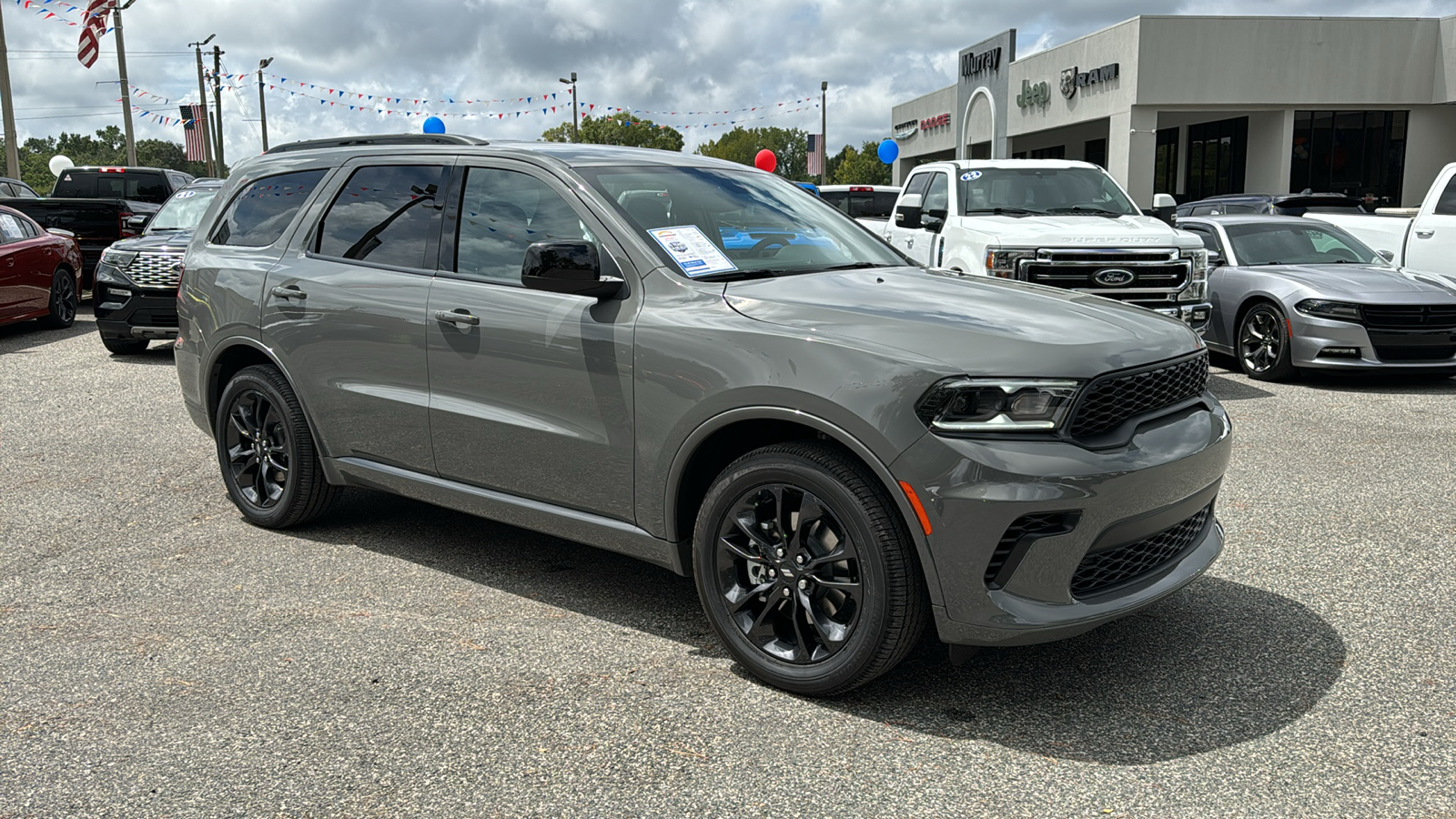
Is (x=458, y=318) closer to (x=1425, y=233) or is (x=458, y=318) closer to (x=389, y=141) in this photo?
(x=389, y=141)

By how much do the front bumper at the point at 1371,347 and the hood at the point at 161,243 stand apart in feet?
34.2

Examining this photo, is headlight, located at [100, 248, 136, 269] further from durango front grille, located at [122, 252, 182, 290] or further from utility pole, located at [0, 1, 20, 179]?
utility pole, located at [0, 1, 20, 179]

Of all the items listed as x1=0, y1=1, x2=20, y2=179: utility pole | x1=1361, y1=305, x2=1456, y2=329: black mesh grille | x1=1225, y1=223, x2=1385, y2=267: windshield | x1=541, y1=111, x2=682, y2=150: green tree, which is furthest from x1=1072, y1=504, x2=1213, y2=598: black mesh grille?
x1=541, y1=111, x2=682, y2=150: green tree

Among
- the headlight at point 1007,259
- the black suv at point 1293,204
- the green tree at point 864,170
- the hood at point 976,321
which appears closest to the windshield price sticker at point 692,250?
the hood at point 976,321

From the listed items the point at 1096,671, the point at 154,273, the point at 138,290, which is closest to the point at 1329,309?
the point at 1096,671

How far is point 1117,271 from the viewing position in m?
9.41

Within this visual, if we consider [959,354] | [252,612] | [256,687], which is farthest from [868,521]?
[252,612]

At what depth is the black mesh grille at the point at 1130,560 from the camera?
3443 millimetres

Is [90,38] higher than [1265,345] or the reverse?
higher

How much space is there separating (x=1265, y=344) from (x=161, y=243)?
1078 centimetres

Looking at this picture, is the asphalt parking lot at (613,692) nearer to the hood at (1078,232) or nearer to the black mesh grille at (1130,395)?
the black mesh grille at (1130,395)

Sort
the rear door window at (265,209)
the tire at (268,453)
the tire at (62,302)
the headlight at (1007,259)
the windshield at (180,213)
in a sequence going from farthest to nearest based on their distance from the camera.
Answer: the tire at (62,302) < the windshield at (180,213) < the headlight at (1007,259) < the rear door window at (265,209) < the tire at (268,453)

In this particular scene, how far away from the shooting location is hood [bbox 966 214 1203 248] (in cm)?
940

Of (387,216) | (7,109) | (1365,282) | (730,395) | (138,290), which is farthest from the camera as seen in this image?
(7,109)
